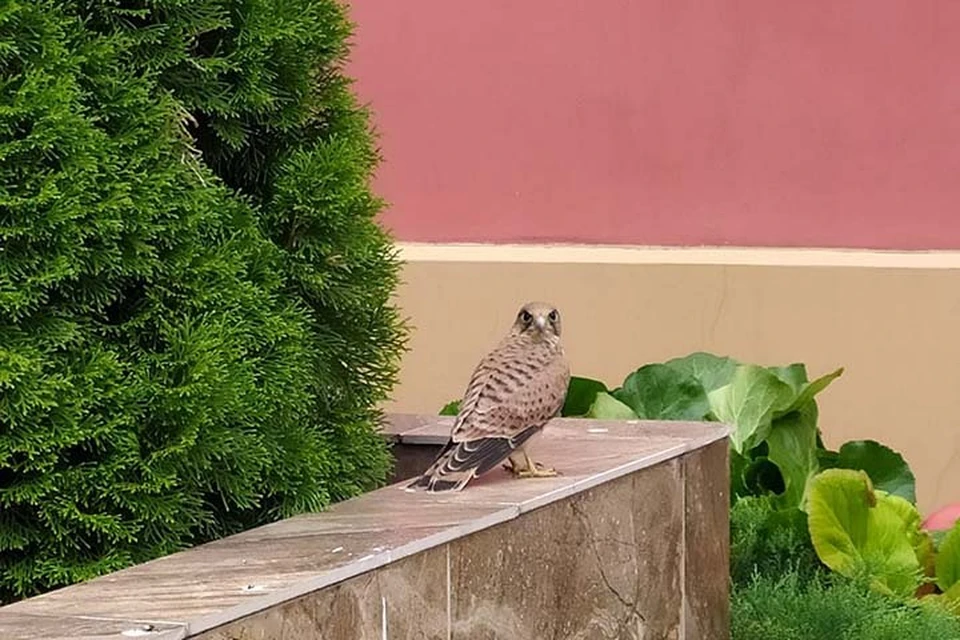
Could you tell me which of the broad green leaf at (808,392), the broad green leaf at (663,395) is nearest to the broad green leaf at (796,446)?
the broad green leaf at (808,392)

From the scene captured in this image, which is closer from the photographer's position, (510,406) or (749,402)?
(510,406)

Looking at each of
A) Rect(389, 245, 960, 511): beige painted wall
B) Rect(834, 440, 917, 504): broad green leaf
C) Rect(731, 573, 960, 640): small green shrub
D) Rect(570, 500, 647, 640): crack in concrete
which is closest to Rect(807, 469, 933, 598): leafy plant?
Rect(731, 573, 960, 640): small green shrub

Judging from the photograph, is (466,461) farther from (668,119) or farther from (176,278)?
(668,119)

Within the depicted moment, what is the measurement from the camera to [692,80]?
543 cm

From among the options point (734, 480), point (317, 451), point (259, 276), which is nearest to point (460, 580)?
point (317, 451)

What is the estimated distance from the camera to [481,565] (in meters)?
2.93

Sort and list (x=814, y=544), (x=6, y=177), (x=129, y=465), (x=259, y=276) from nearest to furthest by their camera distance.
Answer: (x=6, y=177) → (x=129, y=465) → (x=259, y=276) → (x=814, y=544)

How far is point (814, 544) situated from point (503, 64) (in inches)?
77.0

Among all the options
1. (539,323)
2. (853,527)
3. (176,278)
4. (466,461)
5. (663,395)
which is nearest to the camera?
(176,278)

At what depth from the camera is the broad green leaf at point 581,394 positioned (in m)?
4.80

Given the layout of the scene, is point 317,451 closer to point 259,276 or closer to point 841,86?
point 259,276

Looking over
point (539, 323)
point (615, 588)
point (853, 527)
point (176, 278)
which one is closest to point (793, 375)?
point (853, 527)

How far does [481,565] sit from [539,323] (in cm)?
60

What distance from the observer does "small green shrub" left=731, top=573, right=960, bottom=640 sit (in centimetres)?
386
